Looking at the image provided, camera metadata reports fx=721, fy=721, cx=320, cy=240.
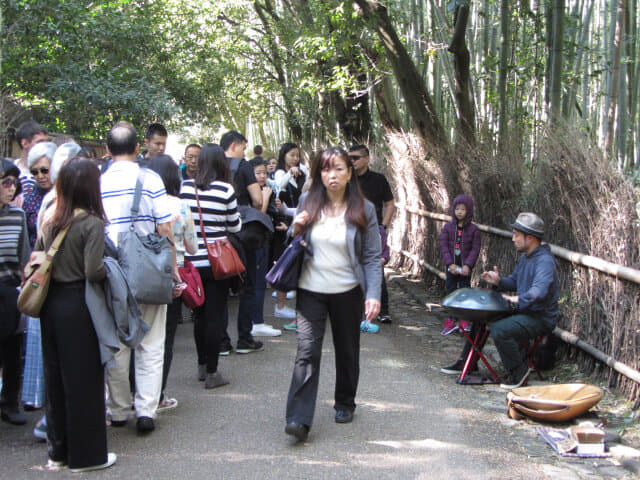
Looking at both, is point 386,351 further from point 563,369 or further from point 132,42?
point 132,42

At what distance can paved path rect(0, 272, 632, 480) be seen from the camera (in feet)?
13.0

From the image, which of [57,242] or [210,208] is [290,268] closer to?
[210,208]

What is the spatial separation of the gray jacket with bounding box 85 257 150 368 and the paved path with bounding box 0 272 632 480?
0.71 meters

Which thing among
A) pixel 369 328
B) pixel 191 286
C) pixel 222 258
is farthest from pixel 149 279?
pixel 369 328

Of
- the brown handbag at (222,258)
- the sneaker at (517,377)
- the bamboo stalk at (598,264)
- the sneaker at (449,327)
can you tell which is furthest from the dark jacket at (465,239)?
the brown handbag at (222,258)

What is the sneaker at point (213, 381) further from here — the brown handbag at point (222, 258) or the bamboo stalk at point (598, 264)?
the bamboo stalk at point (598, 264)

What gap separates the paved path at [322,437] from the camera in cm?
398

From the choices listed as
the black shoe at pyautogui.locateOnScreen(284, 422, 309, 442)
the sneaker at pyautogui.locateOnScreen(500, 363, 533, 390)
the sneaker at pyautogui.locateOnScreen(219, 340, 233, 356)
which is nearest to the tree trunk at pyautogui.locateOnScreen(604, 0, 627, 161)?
the sneaker at pyautogui.locateOnScreen(500, 363, 533, 390)

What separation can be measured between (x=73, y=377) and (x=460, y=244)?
4.73m

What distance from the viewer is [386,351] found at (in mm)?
6828

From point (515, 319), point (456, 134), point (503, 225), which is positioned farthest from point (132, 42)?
point (515, 319)

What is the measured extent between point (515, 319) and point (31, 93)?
8858mm

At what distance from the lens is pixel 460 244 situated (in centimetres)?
755

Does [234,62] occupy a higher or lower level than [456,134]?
higher
